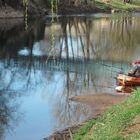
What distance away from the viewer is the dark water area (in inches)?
947

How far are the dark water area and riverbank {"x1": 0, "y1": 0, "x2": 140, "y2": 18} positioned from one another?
822 centimetres

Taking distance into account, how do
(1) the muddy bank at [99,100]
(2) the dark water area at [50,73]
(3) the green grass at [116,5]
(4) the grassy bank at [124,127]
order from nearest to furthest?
(4) the grassy bank at [124,127] < (2) the dark water area at [50,73] < (1) the muddy bank at [99,100] < (3) the green grass at [116,5]

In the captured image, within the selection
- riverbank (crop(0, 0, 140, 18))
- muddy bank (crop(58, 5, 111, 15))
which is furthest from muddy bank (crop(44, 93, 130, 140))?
muddy bank (crop(58, 5, 111, 15))

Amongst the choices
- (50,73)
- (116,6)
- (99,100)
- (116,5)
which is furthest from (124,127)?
(116,5)

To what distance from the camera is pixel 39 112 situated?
85.7ft

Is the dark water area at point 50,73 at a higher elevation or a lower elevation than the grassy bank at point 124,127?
lower

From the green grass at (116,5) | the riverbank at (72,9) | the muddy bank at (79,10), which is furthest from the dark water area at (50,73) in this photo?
the green grass at (116,5)

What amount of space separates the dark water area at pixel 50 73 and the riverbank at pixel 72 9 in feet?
27.0

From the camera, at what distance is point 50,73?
39.2 m

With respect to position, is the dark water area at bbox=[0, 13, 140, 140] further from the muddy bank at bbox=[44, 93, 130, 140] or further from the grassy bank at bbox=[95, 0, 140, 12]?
the grassy bank at bbox=[95, 0, 140, 12]

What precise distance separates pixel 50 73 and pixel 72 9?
76.4 meters

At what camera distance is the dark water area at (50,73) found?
24.0 metres

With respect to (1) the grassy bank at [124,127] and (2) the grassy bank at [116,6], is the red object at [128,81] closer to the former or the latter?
(1) the grassy bank at [124,127]

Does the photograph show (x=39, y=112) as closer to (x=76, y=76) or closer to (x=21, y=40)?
(x=76, y=76)
